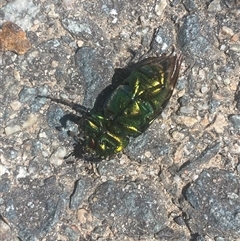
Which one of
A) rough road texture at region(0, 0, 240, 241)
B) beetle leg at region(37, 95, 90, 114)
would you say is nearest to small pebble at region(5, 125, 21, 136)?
rough road texture at region(0, 0, 240, 241)

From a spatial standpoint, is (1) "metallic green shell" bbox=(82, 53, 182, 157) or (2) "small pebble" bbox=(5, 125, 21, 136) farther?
(2) "small pebble" bbox=(5, 125, 21, 136)

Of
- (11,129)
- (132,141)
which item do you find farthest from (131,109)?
(11,129)

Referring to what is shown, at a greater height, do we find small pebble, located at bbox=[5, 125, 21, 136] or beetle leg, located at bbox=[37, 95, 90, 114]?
beetle leg, located at bbox=[37, 95, 90, 114]

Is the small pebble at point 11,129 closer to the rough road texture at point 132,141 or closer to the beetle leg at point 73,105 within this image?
the rough road texture at point 132,141

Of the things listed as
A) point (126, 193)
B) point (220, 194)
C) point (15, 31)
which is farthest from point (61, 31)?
point (220, 194)

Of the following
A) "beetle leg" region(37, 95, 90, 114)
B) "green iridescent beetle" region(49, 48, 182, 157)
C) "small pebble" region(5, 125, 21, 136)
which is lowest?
"small pebble" region(5, 125, 21, 136)

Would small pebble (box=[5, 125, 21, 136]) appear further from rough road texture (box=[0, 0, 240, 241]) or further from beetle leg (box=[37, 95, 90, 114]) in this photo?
beetle leg (box=[37, 95, 90, 114])

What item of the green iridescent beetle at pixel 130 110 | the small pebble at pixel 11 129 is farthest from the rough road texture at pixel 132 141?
the green iridescent beetle at pixel 130 110

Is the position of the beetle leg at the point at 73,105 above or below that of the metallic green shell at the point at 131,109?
below
